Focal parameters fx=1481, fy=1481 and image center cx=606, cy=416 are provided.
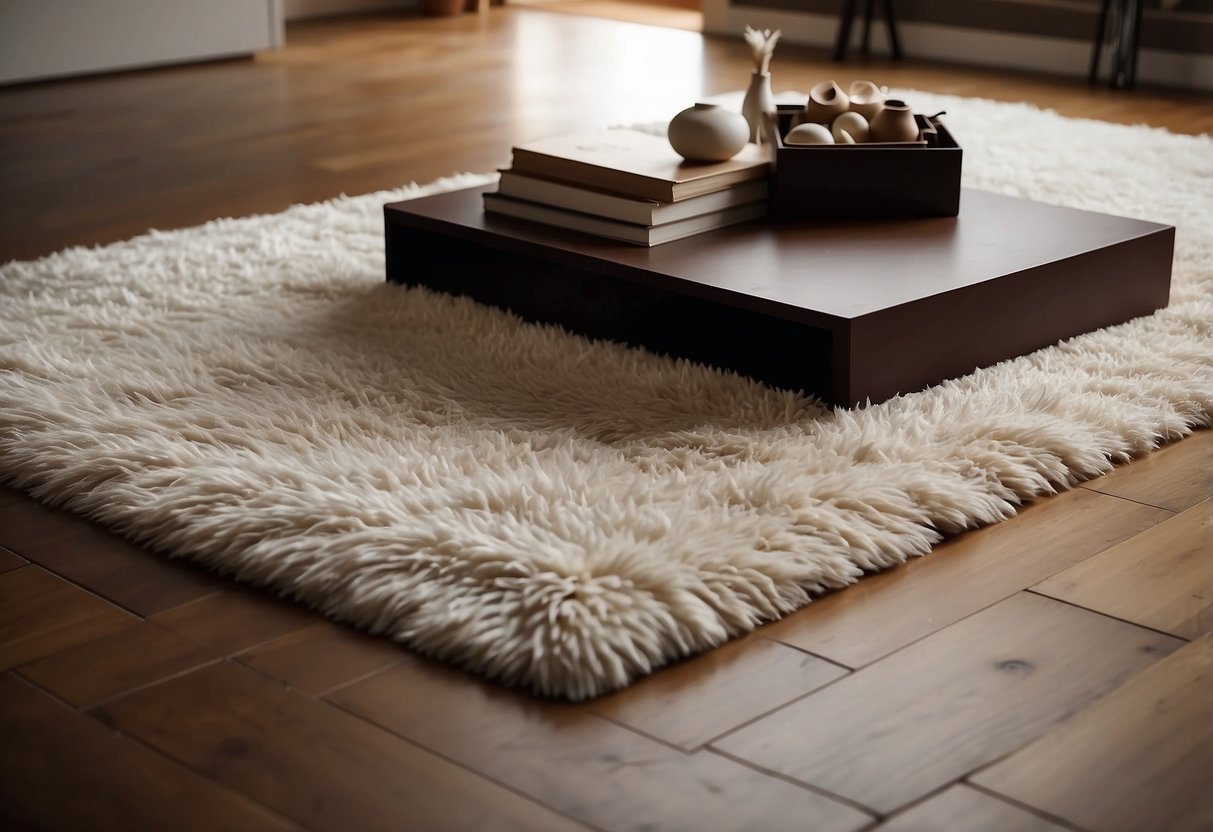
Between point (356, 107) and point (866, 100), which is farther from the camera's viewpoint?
point (356, 107)

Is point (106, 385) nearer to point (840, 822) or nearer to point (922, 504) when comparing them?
point (922, 504)

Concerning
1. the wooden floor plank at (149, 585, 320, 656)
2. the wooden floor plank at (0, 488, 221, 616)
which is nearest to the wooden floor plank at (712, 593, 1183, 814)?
the wooden floor plank at (149, 585, 320, 656)

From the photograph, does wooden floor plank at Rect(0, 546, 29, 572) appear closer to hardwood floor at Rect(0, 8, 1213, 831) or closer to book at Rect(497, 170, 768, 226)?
hardwood floor at Rect(0, 8, 1213, 831)

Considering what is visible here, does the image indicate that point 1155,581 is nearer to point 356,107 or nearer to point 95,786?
point 95,786

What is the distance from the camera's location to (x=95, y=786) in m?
1.14

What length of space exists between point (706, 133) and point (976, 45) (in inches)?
136

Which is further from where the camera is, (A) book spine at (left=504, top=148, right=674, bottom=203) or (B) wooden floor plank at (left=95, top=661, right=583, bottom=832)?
(A) book spine at (left=504, top=148, right=674, bottom=203)

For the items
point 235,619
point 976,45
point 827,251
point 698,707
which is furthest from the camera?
point 976,45

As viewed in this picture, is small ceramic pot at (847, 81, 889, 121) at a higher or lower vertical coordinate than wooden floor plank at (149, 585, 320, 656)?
higher

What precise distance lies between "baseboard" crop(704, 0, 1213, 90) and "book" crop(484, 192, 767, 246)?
3152 mm

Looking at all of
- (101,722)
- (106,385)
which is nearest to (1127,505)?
(101,722)

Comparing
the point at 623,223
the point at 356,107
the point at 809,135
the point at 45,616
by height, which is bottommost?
the point at 45,616

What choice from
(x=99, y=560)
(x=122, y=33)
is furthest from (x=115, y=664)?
(x=122, y=33)

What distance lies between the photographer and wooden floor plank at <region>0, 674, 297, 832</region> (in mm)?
1101
